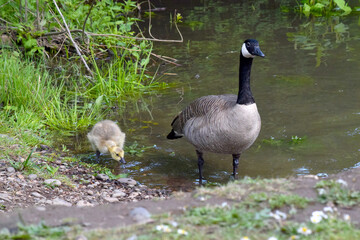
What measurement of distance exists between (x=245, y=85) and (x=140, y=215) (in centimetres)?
352

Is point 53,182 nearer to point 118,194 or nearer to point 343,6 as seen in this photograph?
point 118,194


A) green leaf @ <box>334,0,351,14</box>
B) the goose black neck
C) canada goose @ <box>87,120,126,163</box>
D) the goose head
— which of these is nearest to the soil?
canada goose @ <box>87,120,126,163</box>

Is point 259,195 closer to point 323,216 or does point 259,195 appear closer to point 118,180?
point 323,216

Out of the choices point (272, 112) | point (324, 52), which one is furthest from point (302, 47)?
point (272, 112)

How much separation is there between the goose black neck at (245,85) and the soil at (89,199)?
162cm

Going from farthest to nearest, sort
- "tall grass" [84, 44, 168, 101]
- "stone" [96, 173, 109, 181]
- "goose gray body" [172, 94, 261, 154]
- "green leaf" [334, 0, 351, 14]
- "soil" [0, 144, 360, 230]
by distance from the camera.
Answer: "green leaf" [334, 0, 351, 14], "tall grass" [84, 44, 168, 101], "stone" [96, 173, 109, 181], "goose gray body" [172, 94, 261, 154], "soil" [0, 144, 360, 230]

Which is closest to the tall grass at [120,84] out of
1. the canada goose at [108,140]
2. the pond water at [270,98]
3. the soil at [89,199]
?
the pond water at [270,98]

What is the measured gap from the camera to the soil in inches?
163

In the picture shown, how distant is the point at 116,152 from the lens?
7.58m

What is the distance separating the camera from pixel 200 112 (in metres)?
7.46

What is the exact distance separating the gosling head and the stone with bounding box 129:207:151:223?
3331 millimetres

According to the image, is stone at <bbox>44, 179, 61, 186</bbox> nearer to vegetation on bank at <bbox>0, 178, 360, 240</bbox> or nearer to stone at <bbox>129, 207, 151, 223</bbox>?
stone at <bbox>129, 207, 151, 223</bbox>

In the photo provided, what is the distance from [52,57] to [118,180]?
259 inches

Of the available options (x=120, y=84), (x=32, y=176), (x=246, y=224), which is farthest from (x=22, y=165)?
(x=120, y=84)
